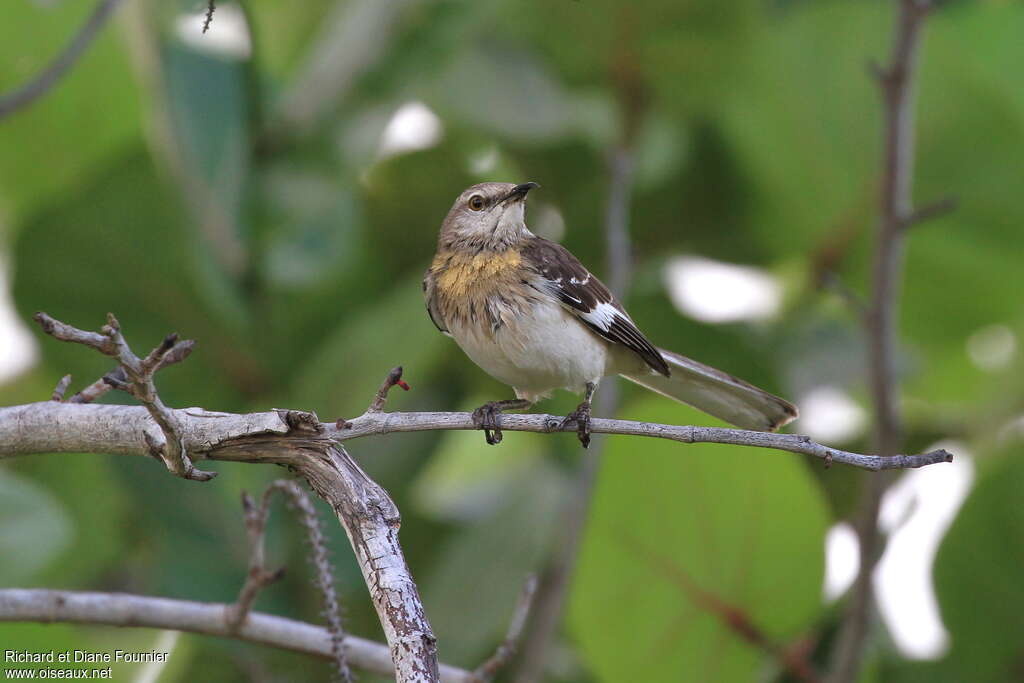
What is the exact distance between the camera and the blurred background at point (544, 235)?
4.06 metres

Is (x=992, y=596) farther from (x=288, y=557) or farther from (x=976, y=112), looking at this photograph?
(x=288, y=557)

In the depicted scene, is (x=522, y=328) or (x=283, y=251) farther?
(x=283, y=251)

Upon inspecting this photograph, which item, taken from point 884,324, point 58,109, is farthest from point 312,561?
point 58,109

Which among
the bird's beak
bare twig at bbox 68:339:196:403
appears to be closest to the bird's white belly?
the bird's beak

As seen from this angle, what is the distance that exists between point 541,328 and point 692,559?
0.96 metres

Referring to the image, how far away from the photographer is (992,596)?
462 centimetres

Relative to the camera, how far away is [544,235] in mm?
4785

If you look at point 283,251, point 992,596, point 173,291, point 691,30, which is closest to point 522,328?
point 283,251

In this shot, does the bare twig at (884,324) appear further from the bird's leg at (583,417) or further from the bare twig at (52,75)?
the bare twig at (52,75)

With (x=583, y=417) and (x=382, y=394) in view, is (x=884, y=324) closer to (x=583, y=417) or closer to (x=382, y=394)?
(x=583, y=417)

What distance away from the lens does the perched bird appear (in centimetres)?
373

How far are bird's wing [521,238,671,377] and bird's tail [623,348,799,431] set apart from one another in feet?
0.36

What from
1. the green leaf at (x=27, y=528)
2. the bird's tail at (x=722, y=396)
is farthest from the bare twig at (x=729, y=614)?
the green leaf at (x=27, y=528)

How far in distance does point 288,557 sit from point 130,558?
4.52ft
